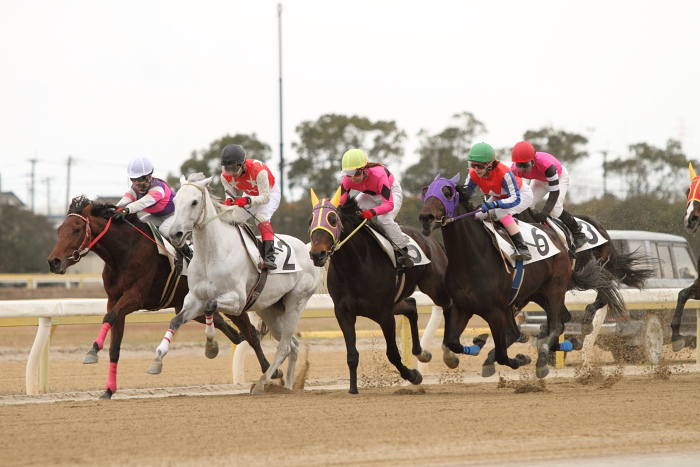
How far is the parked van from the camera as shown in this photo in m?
12.7

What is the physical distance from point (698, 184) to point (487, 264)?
8.90ft

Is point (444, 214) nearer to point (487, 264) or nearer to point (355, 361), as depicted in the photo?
point (487, 264)

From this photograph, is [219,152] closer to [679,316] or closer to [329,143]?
[329,143]

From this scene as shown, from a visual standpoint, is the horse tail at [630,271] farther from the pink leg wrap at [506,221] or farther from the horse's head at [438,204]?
the horse's head at [438,204]

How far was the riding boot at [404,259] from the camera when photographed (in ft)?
29.6


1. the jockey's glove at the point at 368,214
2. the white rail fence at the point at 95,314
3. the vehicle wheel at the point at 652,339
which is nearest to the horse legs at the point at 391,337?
the jockey's glove at the point at 368,214

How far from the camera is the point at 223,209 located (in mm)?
8805

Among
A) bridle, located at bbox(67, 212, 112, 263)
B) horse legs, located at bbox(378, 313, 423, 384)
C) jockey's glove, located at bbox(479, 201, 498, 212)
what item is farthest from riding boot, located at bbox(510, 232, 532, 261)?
bridle, located at bbox(67, 212, 112, 263)

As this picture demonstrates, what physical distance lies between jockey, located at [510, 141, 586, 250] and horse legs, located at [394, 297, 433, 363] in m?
1.84

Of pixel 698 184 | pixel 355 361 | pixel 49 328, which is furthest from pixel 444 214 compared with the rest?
pixel 49 328

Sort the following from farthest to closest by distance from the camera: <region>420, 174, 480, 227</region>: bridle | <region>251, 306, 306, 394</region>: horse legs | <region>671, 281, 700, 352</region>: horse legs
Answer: <region>671, 281, 700, 352</region>: horse legs < <region>251, 306, 306, 394</region>: horse legs < <region>420, 174, 480, 227</region>: bridle

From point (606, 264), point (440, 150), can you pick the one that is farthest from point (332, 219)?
point (440, 150)

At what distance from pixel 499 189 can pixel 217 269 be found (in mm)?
2868

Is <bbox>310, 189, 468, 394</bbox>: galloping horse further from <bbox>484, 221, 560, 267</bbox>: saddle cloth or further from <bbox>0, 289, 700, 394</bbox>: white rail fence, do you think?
<bbox>0, 289, 700, 394</bbox>: white rail fence
